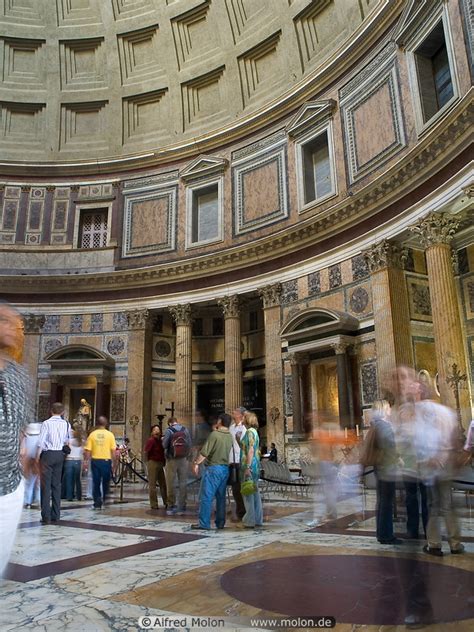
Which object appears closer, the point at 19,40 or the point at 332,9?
the point at 332,9

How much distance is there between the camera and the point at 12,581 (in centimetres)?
424

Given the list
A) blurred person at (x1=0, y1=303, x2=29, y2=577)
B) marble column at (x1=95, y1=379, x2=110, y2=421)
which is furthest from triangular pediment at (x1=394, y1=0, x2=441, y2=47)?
marble column at (x1=95, y1=379, x2=110, y2=421)

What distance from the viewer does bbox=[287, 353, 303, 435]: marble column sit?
15938 millimetres

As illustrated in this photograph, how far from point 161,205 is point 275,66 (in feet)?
23.4

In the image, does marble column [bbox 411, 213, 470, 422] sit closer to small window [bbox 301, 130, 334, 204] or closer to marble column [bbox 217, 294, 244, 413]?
small window [bbox 301, 130, 334, 204]

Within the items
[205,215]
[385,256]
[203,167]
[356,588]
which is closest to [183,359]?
[205,215]

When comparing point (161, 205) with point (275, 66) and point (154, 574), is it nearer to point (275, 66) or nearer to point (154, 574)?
point (275, 66)

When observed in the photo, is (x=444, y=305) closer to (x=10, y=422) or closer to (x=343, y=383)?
(x=343, y=383)

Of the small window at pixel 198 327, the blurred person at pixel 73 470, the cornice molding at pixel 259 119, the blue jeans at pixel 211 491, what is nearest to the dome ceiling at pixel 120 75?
the cornice molding at pixel 259 119

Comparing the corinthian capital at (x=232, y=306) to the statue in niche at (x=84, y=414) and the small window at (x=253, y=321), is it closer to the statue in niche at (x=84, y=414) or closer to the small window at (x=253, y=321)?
the small window at (x=253, y=321)

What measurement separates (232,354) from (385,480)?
1316 cm

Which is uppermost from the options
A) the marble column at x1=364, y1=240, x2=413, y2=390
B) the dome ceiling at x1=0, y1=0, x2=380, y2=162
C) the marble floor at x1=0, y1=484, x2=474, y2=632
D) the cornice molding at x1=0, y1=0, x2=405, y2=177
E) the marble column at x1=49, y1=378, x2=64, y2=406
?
the dome ceiling at x1=0, y1=0, x2=380, y2=162

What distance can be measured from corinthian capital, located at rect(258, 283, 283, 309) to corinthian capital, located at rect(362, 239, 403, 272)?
4059mm

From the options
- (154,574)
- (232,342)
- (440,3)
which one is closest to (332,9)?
(440,3)
